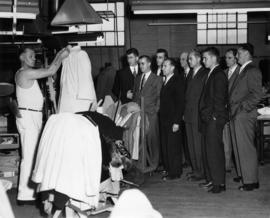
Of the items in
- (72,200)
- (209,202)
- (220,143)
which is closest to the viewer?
(72,200)

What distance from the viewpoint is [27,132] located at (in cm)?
491

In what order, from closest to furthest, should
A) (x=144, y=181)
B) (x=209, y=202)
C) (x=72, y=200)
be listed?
(x=72, y=200) → (x=209, y=202) → (x=144, y=181)

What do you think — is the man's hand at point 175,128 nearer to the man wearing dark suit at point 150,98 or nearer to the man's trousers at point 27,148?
the man wearing dark suit at point 150,98

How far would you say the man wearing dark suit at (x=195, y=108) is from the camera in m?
5.66

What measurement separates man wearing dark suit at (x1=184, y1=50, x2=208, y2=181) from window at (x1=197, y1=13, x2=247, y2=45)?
22.5ft

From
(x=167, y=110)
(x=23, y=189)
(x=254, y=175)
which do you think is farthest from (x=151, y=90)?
(x=23, y=189)

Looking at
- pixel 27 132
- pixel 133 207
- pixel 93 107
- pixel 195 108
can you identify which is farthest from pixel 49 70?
pixel 133 207

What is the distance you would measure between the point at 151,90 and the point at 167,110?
1.34 ft

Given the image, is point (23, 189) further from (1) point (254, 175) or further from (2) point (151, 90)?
(1) point (254, 175)

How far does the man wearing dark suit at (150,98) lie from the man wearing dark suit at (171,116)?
20 cm

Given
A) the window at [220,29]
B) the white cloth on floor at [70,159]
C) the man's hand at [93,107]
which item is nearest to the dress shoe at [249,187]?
the man's hand at [93,107]

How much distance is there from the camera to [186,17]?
12.3 m

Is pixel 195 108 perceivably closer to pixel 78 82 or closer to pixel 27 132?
pixel 78 82

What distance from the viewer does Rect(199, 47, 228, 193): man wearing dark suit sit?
514cm
